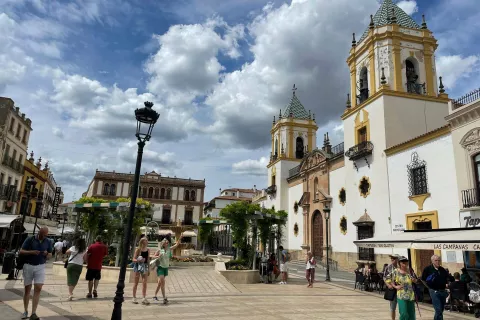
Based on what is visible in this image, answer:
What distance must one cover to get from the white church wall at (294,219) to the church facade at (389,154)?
7.64 ft

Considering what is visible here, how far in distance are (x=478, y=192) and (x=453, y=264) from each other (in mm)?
3426

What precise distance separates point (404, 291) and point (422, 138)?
12900 millimetres

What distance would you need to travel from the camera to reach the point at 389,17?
22.5 m

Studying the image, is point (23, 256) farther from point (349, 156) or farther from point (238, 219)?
point (349, 156)

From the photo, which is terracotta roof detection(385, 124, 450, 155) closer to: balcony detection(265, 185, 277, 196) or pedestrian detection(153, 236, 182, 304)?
pedestrian detection(153, 236, 182, 304)

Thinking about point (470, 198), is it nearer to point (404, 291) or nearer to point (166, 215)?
point (404, 291)

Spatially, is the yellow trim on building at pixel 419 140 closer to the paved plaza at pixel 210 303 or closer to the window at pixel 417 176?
the window at pixel 417 176

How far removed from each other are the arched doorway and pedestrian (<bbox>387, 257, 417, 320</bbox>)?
69.7 feet

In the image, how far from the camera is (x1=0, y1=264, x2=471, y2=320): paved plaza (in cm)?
706

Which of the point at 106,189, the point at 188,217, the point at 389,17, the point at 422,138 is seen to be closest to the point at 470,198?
the point at 422,138

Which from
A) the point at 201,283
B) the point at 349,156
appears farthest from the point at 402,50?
the point at 201,283

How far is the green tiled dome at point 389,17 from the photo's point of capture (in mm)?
22609

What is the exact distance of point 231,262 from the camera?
49.4ft

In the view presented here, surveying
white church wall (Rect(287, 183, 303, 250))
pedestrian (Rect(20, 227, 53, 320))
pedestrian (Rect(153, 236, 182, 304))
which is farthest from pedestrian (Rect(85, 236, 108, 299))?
white church wall (Rect(287, 183, 303, 250))
